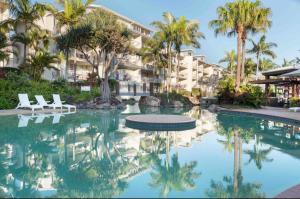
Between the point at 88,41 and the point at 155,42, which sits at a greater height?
the point at 155,42

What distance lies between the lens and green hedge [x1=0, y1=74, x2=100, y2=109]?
17.8 meters

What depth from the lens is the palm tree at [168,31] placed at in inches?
1280

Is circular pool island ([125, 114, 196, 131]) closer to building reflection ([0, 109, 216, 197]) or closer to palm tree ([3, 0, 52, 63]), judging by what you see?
building reflection ([0, 109, 216, 197])

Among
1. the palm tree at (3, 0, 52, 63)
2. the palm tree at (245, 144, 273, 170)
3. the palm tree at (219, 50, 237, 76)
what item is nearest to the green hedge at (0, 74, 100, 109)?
the palm tree at (3, 0, 52, 63)

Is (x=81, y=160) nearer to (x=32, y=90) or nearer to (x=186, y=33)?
(x=32, y=90)

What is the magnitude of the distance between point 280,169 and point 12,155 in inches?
248

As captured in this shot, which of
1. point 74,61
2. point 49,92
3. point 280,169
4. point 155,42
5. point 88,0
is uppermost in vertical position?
point 88,0

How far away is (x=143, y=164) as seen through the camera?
620cm

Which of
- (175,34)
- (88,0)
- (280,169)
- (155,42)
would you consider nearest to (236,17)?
(175,34)

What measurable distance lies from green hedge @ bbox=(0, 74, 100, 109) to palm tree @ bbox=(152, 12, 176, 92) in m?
11.5

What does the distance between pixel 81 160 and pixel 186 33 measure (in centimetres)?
2863

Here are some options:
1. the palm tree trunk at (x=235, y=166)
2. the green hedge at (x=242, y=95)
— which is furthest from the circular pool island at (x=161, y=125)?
the green hedge at (x=242, y=95)

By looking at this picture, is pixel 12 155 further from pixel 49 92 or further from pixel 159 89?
pixel 159 89

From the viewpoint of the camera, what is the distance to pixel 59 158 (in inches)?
252
